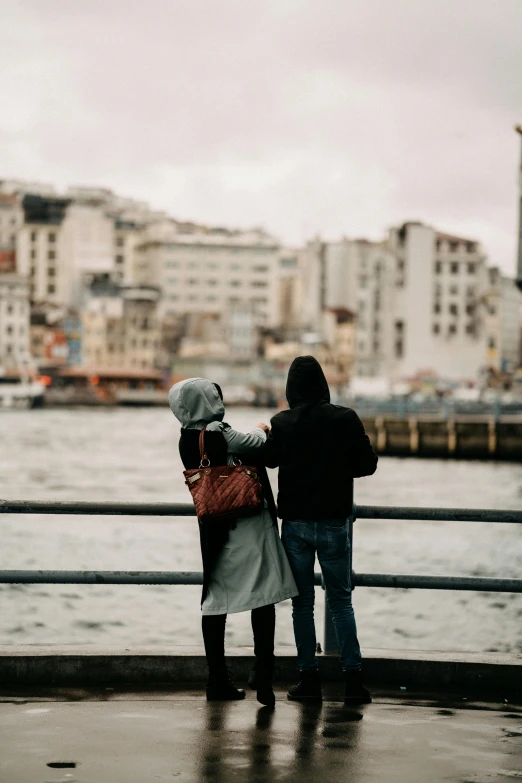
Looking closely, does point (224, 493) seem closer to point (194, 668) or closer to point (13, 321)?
point (194, 668)

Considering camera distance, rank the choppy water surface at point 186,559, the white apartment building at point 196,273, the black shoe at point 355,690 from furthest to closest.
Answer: the white apartment building at point 196,273 → the choppy water surface at point 186,559 → the black shoe at point 355,690

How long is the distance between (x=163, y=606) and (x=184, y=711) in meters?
14.6

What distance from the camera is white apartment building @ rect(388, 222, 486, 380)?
17025 centimetres

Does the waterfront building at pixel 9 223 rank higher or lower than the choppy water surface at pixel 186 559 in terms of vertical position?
higher

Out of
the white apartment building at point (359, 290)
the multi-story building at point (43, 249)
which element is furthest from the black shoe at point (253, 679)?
the multi-story building at point (43, 249)

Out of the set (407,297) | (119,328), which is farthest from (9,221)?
(407,297)

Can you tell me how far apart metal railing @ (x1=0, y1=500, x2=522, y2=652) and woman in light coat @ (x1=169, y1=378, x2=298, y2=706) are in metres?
0.38

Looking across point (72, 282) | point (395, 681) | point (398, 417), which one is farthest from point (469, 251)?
point (395, 681)

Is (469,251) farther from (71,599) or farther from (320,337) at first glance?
(71,599)

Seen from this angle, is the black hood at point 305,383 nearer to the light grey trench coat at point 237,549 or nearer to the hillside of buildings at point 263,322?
the light grey trench coat at point 237,549

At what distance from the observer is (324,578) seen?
6.00 meters

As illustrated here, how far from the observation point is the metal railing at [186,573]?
20.4ft

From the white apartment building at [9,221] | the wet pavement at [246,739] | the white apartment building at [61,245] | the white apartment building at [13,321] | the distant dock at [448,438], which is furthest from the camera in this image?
the white apartment building at [9,221]

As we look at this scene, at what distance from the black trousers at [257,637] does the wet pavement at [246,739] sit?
195 millimetres
